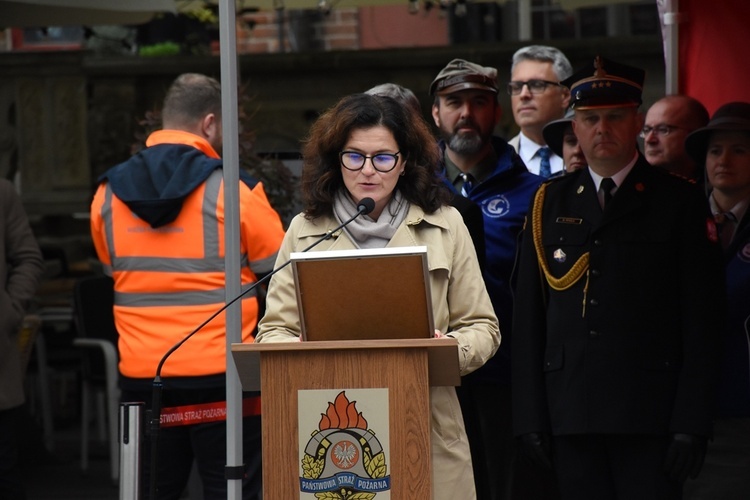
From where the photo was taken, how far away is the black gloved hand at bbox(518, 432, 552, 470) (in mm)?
4594

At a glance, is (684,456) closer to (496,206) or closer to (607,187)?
(607,187)

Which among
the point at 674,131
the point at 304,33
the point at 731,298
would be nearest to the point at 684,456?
the point at 731,298

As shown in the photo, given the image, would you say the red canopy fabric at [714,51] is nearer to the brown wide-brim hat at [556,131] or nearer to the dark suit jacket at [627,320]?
the brown wide-brim hat at [556,131]

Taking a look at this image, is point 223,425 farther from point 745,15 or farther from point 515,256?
point 745,15

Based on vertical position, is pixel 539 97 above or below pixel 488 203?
above

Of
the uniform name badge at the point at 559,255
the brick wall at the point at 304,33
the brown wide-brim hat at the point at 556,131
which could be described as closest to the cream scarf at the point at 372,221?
the uniform name badge at the point at 559,255

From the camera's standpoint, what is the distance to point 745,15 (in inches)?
244

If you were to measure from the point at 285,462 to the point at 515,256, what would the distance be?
170cm

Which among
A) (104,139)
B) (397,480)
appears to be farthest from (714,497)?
(104,139)

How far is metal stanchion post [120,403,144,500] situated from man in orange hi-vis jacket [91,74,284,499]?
3.21 ft

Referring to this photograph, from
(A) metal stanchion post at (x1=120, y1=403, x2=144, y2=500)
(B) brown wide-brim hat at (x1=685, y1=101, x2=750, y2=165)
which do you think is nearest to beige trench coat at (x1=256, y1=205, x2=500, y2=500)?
(A) metal stanchion post at (x1=120, y1=403, x2=144, y2=500)

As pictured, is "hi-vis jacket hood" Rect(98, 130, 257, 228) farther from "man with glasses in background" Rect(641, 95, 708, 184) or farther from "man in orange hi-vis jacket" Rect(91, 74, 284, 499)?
"man with glasses in background" Rect(641, 95, 708, 184)

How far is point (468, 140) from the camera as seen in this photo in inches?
212

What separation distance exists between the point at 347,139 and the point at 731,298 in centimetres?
153
